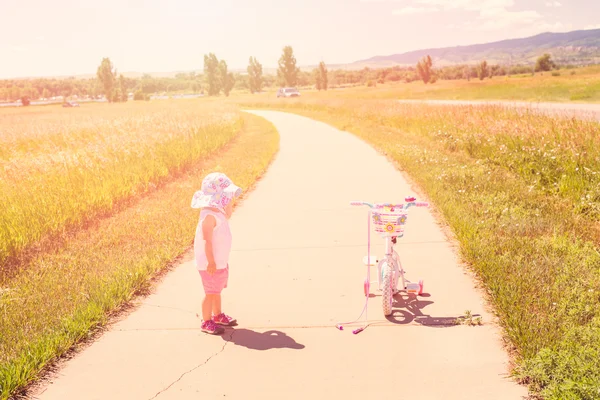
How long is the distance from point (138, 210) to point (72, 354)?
514 cm

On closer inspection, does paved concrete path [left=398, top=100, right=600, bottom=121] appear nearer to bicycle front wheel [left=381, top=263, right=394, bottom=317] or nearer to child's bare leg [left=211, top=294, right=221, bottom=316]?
bicycle front wheel [left=381, top=263, right=394, bottom=317]

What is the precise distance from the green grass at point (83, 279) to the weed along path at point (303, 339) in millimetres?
237

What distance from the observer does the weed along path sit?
3600 mm

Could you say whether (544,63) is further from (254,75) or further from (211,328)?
(211,328)

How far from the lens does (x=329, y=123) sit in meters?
28.2

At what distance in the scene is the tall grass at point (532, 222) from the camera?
378 centimetres

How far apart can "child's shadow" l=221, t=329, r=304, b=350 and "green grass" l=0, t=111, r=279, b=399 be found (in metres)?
1.25

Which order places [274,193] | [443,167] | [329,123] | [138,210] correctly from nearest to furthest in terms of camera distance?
[138,210] → [274,193] → [443,167] → [329,123]

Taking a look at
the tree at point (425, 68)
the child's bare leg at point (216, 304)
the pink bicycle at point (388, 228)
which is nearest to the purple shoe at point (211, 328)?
the child's bare leg at point (216, 304)

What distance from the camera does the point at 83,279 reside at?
564 centimetres

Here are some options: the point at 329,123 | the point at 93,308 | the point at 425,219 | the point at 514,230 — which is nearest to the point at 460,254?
the point at 514,230

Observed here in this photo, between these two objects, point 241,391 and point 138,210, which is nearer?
point 241,391

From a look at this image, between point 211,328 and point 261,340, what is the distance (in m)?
0.46

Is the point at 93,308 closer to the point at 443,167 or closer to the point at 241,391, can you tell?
the point at 241,391
